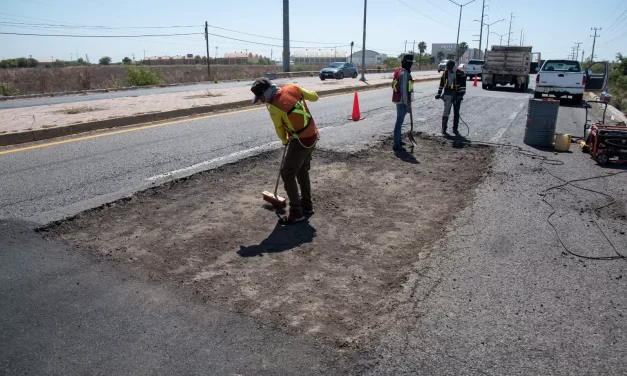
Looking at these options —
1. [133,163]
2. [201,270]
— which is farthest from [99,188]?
[201,270]

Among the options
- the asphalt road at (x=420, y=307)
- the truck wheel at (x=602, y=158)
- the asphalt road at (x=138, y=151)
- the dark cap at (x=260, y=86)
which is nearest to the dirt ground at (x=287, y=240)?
the asphalt road at (x=420, y=307)

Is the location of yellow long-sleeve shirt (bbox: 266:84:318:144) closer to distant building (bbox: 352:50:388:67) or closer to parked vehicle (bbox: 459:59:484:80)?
parked vehicle (bbox: 459:59:484:80)

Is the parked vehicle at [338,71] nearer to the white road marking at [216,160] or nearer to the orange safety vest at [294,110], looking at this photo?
the white road marking at [216,160]

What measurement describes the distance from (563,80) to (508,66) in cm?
651

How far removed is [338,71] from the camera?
35.4m

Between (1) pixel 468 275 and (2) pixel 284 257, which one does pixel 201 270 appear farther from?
(1) pixel 468 275

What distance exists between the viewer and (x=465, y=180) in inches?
266

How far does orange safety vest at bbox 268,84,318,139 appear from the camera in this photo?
464 centimetres

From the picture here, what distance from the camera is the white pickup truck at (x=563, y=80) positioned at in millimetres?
17094

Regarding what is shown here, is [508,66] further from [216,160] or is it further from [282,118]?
[282,118]

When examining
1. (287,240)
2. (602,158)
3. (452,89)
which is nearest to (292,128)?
(287,240)

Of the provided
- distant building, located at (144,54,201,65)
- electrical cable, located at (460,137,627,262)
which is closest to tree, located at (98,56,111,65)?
distant building, located at (144,54,201,65)

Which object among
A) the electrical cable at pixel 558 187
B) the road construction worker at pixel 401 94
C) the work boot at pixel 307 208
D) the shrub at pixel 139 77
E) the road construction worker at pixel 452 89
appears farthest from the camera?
the shrub at pixel 139 77

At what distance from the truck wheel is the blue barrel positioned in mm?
1504
